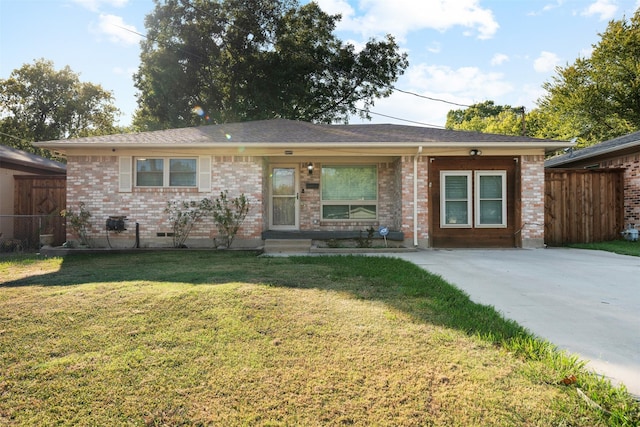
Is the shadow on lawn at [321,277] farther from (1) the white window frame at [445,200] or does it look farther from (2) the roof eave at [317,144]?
(1) the white window frame at [445,200]

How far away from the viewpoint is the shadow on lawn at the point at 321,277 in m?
3.20

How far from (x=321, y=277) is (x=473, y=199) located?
234 inches

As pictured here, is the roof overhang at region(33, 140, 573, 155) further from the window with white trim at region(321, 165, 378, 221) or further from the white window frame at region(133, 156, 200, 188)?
the window with white trim at region(321, 165, 378, 221)

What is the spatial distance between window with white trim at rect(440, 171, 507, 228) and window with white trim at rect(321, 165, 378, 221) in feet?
6.43

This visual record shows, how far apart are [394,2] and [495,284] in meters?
9.69

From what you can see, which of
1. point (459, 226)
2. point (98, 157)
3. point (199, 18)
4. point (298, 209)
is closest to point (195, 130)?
point (98, 157)

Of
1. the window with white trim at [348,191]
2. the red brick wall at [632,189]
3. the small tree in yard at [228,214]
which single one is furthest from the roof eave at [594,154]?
the small tree in yard at [228,214]

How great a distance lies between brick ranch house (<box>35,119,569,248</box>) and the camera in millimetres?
8578

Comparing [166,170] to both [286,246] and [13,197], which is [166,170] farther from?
[13,197]

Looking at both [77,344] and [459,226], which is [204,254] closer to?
[77,344]

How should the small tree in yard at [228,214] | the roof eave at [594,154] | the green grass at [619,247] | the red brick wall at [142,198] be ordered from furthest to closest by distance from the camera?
the roof eave at [594,154] → the red brick wall at [142,198] → the small tree in yard at [228,214] → the green grass at [619,247]

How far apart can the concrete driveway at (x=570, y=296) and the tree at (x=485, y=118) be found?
110 feet

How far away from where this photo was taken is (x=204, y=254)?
7.61m

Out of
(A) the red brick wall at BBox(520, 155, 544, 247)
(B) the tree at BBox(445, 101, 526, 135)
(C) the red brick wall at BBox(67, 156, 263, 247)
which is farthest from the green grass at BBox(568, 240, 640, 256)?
→ (B) the tree at BBox(445, 101, 526, 135)
